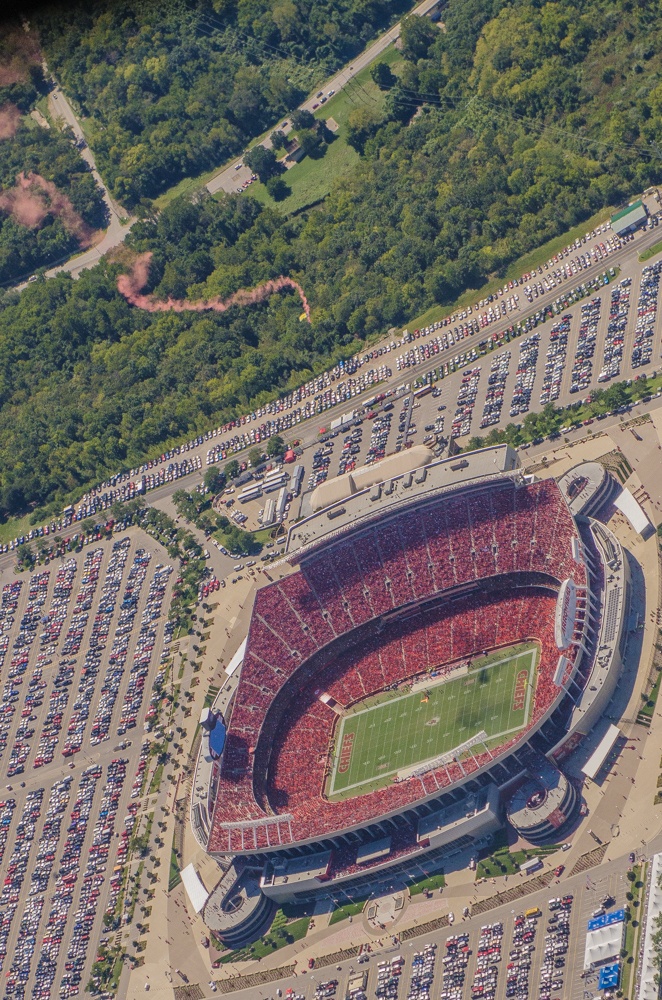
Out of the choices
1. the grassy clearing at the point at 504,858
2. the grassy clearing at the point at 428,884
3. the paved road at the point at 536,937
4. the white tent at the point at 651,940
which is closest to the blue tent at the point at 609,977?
the paved road at the point at 536,937

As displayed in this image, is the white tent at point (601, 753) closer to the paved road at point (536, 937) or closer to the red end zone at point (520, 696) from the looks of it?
the paved road at point (536, 937)

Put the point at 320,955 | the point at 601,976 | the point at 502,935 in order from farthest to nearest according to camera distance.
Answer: the point at 320,955, the point at 502,935, the point at 601,976

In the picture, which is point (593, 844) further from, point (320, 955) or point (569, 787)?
point (320, 955)

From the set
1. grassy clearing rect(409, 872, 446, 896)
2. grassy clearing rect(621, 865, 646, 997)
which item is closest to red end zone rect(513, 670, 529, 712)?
grassy clearing rect(409, 872, 446, 896)

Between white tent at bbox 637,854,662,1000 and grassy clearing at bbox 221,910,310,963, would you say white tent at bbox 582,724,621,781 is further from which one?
grassy clearing at bbox 221,910,310,963

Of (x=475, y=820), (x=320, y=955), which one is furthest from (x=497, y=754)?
(x=320, y=955)

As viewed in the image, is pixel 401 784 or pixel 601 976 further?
pixel 401 784
